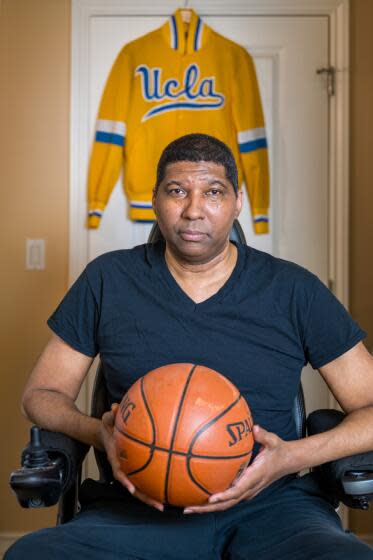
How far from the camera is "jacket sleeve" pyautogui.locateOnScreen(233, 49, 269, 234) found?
2.71 meters

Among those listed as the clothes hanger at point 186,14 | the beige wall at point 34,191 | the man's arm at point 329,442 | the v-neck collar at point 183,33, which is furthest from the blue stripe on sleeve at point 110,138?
the man's arm at point 329,442

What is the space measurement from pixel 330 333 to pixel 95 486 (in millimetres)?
644

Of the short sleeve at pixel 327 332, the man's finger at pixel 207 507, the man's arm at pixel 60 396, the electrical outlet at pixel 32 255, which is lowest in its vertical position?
the man's finger at pixel 207 507


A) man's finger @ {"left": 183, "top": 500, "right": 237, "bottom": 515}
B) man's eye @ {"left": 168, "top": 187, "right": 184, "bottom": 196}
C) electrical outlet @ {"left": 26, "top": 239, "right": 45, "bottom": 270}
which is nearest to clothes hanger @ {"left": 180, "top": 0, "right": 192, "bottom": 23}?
electrical outlet @ {"left": 26, "top": 239, "right": 45, "bottom": 270}

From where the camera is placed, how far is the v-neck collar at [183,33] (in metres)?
2.69

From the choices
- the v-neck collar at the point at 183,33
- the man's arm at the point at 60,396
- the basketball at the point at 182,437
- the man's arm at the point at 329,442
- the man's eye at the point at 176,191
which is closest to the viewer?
the basketball at the point at 182,437

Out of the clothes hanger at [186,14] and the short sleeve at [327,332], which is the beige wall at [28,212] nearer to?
the clothes hanger at [186,14]

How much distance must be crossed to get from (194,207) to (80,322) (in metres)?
0.40

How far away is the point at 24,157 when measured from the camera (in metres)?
2.76

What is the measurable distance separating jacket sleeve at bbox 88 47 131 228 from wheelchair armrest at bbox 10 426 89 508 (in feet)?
4.93

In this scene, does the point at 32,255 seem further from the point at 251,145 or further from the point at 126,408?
the point at 126,408

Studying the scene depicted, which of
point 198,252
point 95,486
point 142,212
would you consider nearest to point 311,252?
point 142,212

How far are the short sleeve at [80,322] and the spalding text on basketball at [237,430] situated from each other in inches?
21.2

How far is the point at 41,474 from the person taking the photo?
124cm
